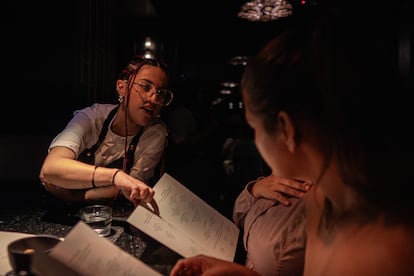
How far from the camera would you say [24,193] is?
6.22 feet

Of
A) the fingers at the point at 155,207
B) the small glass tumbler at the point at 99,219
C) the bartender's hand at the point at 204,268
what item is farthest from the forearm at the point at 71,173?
the bartender's hand at the point at 204,268

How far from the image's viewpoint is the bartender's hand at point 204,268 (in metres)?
0.95

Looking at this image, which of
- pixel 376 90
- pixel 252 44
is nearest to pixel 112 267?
pixel 376 90

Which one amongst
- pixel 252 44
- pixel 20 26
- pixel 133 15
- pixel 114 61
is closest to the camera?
pixel 20 26

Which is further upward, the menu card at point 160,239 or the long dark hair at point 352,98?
the long dark hair at point 352,98

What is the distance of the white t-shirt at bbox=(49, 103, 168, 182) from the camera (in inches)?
66.8

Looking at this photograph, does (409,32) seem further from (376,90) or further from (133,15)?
(133,15)

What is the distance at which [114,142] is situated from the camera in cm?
176

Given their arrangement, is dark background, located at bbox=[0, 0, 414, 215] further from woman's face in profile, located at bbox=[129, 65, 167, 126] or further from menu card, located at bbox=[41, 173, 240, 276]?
menu card, located at bbox=[41, 173, 240, 276]

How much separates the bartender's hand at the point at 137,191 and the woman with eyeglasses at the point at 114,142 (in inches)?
3.2

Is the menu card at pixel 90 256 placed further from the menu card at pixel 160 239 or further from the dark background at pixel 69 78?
the dark background at pixel 69 78

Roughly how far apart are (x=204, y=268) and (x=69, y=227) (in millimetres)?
638

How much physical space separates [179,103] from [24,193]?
1.57 metres

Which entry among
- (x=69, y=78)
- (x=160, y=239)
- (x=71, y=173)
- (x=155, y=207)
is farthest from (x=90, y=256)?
(x=69, y=78)
